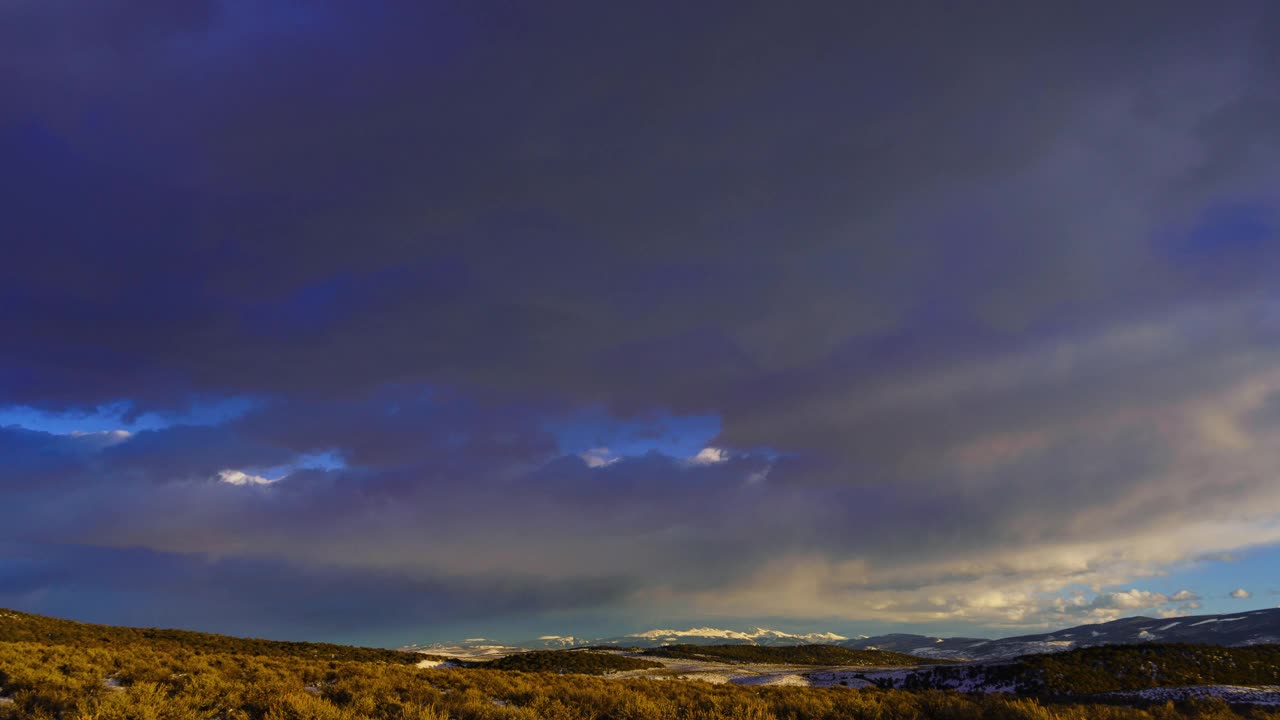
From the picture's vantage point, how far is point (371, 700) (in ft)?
55.0

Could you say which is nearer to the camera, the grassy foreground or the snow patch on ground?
the grassy foreground

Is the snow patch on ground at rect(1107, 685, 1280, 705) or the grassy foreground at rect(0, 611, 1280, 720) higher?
the grassy foreground at rect(0, 611, 1280, 720)

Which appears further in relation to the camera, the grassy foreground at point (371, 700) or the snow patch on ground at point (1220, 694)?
the snow patch on ground at point (1220, 694)

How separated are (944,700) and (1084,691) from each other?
25757mm

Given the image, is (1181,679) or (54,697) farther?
(1181,679)

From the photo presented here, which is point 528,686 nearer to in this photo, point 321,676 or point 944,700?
point 321,676

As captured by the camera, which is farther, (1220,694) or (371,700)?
(1220,694)

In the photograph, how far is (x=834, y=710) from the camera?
18094 mm

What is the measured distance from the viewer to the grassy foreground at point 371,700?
1464 centimetres

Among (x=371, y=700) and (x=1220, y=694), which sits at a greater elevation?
(x=371, y=700)

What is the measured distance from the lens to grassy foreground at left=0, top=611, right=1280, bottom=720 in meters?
14.6

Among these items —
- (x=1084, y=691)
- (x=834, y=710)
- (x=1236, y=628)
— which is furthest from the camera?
(x=1236, y=628)

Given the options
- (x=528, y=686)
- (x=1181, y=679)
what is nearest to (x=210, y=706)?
(x=528, y=686)

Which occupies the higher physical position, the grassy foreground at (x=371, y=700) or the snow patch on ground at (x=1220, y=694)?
the grassy foreground at (x=371, y=700)
